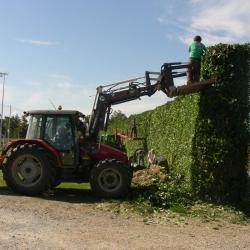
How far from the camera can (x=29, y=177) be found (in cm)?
1460

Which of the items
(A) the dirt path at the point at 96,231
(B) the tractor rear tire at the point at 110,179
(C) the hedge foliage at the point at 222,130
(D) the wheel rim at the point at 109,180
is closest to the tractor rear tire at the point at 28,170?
(B) the tractor rear tire at the point at 110,179

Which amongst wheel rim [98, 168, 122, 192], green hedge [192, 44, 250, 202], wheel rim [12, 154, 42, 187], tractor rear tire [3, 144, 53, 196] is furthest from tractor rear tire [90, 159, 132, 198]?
green hedge [192, 44, 250, 202]

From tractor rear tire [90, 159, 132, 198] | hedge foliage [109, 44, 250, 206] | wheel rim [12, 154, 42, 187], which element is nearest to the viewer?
hedge foliage [109, 44, 250, 206]

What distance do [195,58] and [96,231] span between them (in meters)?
6.53

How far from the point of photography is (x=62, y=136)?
14.9m

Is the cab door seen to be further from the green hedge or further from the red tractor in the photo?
the green hedge

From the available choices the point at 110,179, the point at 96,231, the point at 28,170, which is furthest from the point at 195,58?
the point at 96,231

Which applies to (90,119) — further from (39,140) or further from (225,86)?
(225,86)

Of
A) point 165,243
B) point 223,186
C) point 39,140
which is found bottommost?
point 165,243

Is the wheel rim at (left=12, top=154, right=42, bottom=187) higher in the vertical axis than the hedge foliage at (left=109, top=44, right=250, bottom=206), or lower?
lower

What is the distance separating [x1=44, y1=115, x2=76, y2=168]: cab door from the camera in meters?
14.8

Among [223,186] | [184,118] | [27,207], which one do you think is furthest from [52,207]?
[184,118]

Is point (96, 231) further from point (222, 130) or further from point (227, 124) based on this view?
point (227, 124)

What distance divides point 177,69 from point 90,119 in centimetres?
281
